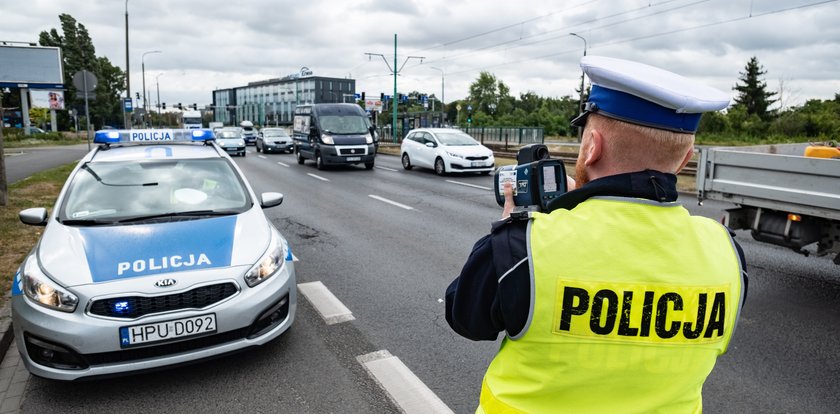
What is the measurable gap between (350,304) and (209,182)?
5.52 ft

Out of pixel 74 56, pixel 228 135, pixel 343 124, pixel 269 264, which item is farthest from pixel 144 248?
pixel 74 56

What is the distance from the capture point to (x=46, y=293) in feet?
11.3

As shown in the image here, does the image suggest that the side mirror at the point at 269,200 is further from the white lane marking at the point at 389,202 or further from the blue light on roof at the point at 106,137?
the white lane marking at the point at 389,202

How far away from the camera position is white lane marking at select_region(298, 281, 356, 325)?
4.88 metres

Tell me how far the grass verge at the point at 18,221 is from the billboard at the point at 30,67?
50286 millimetres

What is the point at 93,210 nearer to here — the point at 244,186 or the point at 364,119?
the point at 244,186

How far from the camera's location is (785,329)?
4.67 meters

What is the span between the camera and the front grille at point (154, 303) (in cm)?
340

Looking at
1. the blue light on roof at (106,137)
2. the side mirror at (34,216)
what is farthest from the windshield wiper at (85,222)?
the blue light on roof at (106,137)

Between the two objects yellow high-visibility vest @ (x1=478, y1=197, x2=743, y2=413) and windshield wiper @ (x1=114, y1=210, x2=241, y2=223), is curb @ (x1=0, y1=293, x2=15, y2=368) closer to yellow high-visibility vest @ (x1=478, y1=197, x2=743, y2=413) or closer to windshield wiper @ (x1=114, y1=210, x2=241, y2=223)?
windshield wiper @ (x1=114, y1=210, x2=241, y2=223)

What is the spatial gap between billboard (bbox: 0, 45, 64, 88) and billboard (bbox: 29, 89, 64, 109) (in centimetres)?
631

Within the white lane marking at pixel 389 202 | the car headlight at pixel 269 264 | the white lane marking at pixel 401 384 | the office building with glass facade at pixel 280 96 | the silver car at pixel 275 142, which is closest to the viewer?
the white lane marking at pixel 401 384

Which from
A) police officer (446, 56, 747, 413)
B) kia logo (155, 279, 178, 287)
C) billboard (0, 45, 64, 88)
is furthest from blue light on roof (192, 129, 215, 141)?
billboard (0, 45, 64, 88)

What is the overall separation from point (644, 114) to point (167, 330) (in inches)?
123
